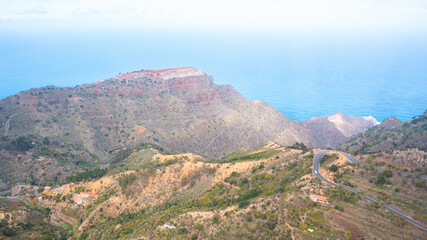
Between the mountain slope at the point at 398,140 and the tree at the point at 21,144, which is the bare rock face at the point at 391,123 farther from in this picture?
the tree at the point at 21,144

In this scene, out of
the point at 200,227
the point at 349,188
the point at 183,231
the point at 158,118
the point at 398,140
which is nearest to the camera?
the point at 183,231

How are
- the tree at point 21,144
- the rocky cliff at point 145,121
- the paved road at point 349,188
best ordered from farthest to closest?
the rocky cliff at point 145,121 → the tree at point 21,144 → the paved road at point 349,188

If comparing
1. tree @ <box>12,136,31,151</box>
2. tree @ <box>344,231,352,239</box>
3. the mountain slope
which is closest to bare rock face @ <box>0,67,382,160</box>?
tree @ <box>12,136,31,151</box>

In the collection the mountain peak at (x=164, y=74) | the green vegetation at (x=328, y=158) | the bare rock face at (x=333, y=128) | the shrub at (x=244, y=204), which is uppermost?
the mountain peak at (x=164, y=74)

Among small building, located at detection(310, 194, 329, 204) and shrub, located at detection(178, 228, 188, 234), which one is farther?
shrub, located at detection(178, 228, 188, 234)

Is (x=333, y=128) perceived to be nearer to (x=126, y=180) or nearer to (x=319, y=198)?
(x=319, y=198)

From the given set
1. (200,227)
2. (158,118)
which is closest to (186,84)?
(158,118)

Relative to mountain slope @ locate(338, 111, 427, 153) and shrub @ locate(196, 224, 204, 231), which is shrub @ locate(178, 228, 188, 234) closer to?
shrub @ locate(196, 224, 204, 231)

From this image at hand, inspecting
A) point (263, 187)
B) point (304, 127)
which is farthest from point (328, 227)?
point (304, 127)

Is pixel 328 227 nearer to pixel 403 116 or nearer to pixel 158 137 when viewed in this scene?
pixel 158 137

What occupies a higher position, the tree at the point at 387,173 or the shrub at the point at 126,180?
the tree at the point at 387,173

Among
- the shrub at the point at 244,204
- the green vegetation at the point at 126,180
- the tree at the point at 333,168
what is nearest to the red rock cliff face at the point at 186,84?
the green vegetation at the point at 126,180
